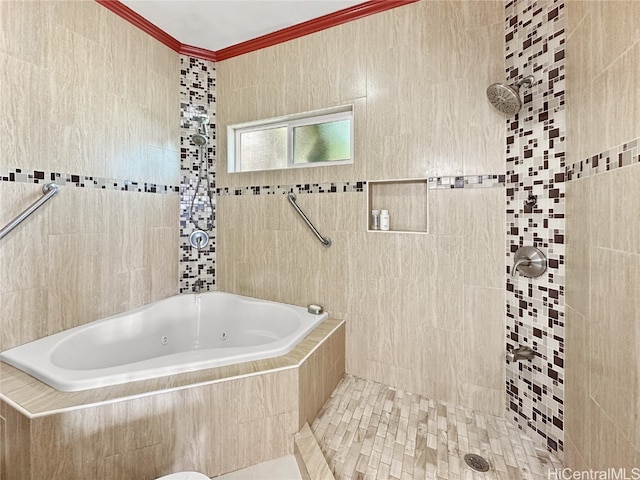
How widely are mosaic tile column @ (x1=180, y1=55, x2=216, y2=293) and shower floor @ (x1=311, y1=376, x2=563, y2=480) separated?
152 cm

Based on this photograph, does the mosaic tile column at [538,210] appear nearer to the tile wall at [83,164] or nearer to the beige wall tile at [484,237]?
the beige wall tile at [484,237]

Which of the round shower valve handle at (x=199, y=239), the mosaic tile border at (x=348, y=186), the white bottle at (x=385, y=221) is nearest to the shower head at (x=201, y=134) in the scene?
the mosaic tile border at (x=348, y=186)

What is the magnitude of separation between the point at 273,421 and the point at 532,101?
6.61ft

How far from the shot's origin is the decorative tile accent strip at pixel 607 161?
2.75 feet

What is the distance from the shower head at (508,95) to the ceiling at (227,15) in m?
1.11

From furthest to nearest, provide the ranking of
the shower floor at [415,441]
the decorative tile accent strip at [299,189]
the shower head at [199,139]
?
the shower head at [199,139]
the decorative tile accent strip at [299,189]
the shower floor at [415,441]

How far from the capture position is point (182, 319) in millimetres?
2246

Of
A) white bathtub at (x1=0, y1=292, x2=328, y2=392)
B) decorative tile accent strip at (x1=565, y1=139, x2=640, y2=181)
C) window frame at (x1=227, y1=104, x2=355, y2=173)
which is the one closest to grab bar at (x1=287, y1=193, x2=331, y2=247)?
window frame at (x1=227, y1=104, x2=355, y2=173)

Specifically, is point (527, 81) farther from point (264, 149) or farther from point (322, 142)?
point (264, 149)

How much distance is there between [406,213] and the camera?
1.96 metres

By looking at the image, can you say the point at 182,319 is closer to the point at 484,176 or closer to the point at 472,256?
the point at 472,256

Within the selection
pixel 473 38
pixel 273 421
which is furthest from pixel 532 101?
pixel 273 421

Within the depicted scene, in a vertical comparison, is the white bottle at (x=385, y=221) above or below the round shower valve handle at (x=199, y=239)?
above

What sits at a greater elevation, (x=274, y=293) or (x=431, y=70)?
(x=431, y=70)
